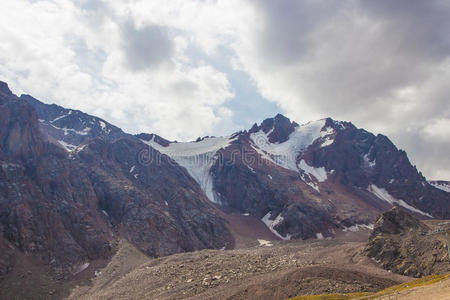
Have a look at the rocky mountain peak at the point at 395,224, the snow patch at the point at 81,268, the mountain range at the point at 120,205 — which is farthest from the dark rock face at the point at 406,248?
the snow patch at the point at 81,268

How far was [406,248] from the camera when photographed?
72.6 metres

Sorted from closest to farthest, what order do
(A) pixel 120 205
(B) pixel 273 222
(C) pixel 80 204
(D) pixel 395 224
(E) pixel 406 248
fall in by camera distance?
(E) pixel 406 248 < (D) pixel 395 224 < (C) pixel 80 204 < (A) pixel 120 205 < (B) pixel 273 222

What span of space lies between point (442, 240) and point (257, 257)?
3696cm

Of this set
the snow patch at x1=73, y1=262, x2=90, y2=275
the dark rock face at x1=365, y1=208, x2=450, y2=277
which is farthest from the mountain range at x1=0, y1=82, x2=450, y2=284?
the dark rock face at x1=365, y1=208, x2=450, y2=277

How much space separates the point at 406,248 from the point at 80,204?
312ft

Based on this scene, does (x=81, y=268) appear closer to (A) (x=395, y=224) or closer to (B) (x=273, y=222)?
(A) (x=395, y=224)

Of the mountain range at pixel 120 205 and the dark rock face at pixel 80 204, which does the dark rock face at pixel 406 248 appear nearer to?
the mountain range at pixel 120 205

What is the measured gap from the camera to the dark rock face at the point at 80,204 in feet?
301

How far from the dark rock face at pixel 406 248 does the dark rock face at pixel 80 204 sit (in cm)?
6439

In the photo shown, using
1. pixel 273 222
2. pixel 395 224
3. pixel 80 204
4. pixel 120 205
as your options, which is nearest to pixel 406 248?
pixel 395 224

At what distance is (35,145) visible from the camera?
390 ft

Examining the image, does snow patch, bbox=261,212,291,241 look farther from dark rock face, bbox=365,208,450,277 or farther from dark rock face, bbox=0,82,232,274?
dark rock face, bbox=365,208,450,277

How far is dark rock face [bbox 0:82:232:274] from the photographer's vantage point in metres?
91.9

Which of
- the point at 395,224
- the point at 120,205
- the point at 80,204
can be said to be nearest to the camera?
the point at 395,224
